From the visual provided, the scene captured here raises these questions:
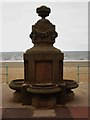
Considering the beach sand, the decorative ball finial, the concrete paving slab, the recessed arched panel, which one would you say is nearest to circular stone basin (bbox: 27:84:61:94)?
the recessed arched panel

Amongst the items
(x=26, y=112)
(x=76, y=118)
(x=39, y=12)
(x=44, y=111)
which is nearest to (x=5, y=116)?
(x=26, y=112)

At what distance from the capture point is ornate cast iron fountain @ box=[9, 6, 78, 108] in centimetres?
1033

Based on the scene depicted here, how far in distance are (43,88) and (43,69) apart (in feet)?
3.54

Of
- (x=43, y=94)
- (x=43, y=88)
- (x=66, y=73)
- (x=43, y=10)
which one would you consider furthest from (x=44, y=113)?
(x=66, y=73)

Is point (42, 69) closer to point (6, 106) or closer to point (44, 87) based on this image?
point (44, 87)

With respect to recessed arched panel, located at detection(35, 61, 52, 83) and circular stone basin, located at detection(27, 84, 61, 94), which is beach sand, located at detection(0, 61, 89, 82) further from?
circular stone basin, located at detection(27, 84, 61, 94)

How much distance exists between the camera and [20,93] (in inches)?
449

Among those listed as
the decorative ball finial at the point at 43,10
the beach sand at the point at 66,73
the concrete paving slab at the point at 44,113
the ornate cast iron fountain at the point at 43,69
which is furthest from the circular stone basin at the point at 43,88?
the beach sand at the point at 66,73

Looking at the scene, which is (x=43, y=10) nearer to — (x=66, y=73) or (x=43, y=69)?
(x=43, y=69)

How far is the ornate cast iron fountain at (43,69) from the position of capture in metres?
10.3

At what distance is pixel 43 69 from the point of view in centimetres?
1098

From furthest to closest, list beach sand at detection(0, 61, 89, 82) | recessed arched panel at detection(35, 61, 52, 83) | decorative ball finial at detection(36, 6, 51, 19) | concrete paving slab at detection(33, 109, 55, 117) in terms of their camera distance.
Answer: beach sand at detection(0, 61, 89, 82)
decorative ball finial at detection(36, 6, 51, 19)
recessed arched panel at detection(35, 61, 52, 83)
concrete paving slab at detection(33, 109, 55, 117)

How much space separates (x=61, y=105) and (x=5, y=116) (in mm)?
2650

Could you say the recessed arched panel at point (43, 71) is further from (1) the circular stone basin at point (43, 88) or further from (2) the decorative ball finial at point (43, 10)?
(2) the decorative ball finial at point (43, 10)
